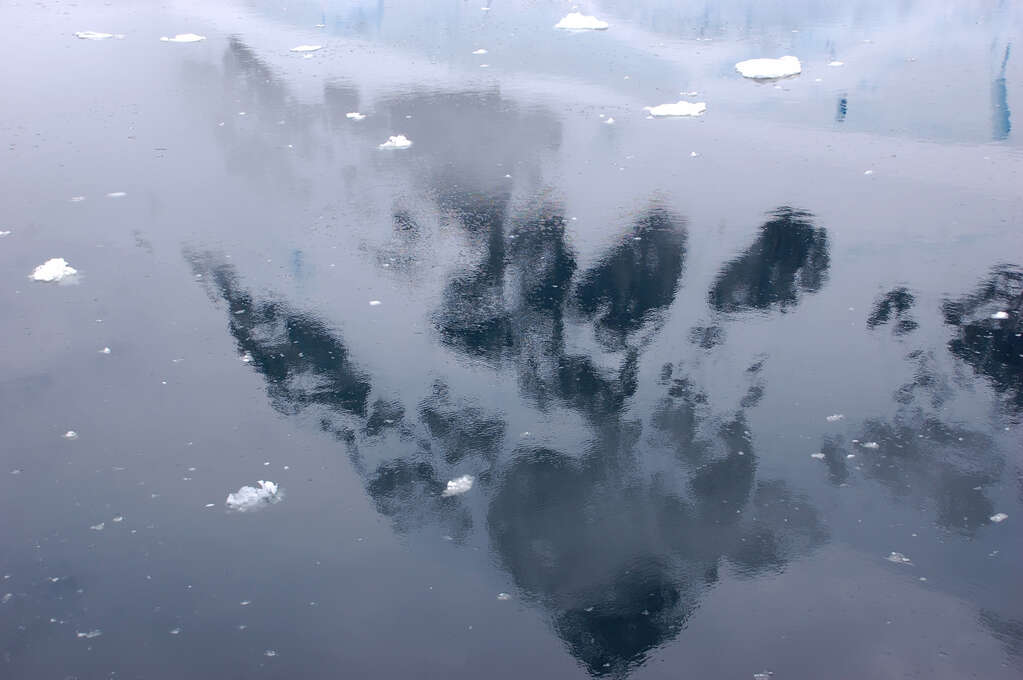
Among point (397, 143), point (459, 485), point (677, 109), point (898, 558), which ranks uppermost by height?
point (397, 143)

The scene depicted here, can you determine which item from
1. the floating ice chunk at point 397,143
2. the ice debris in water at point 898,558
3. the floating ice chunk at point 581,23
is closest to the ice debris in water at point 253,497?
the ice debris in water at point 898,558

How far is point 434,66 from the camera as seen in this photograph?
13617 mm

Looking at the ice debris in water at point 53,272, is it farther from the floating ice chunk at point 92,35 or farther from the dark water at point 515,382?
the floating ice chunk at point 92,35

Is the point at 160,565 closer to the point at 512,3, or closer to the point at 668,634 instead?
the point at 668,634

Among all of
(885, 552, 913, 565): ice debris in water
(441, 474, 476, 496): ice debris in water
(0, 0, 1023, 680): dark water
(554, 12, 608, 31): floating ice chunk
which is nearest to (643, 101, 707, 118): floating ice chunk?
(0, 0, 1023, 680): dark water

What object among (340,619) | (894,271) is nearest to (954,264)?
(894,271)

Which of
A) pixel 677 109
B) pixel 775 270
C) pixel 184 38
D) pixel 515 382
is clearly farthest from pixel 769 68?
pixel 184 38

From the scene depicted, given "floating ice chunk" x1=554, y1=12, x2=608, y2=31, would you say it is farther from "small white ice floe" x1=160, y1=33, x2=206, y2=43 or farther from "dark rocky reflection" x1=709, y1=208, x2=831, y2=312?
"dark rocky reflection" x1=709, y1=208, x2=831, y2=312

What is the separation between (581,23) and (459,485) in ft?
38.1

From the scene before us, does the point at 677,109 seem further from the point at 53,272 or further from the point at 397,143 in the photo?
the point at 53,272

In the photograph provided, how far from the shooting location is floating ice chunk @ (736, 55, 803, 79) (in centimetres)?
1309

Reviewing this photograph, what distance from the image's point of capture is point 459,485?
20.1ft

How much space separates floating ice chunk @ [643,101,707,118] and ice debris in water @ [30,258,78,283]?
7449mm

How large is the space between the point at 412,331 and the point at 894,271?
4.58 metres
